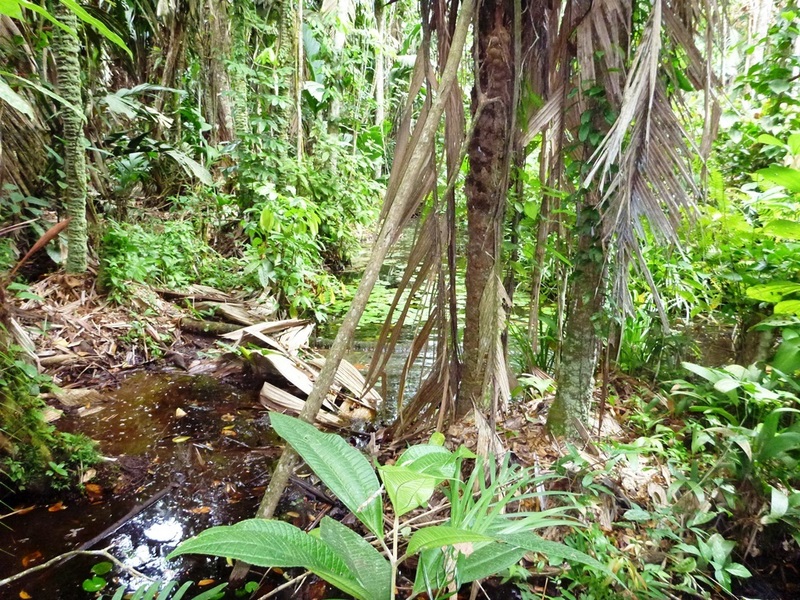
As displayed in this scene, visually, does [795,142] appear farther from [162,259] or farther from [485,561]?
[162,259]

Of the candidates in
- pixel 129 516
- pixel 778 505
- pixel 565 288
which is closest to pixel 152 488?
pixel 129 516

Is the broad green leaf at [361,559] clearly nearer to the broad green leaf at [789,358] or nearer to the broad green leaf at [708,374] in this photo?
the broad green leaf at [708,374]

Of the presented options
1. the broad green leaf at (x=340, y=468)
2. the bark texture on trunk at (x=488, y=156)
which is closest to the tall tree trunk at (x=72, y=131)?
the bark texture on trunk at (x=488, y=156)

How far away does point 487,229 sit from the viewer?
70.1 inches

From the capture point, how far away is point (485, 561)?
995mm

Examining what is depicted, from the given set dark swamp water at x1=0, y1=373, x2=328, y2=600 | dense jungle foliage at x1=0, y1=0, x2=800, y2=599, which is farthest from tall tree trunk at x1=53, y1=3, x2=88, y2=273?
dark swamp water at x1=0, y1=373, x2=328, y2=600

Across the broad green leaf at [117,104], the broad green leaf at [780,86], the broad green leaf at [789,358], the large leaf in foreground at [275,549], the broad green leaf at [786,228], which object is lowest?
the broad green leaf at [789,358]

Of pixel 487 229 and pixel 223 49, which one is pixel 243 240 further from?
pixel 487 229

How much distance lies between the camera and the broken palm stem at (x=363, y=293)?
4.16 feet

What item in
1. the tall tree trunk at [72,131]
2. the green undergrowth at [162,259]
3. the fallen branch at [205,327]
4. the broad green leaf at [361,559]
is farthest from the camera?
the fallen branch at [205,327]

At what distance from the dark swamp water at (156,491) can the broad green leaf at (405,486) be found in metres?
0.95

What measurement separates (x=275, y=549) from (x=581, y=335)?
137 centimetres

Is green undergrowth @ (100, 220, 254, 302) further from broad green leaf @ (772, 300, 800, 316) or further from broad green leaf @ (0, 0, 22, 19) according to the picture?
broad green leaf @ (772, 300, 800, 316)

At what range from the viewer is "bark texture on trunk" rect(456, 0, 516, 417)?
5.25ft
